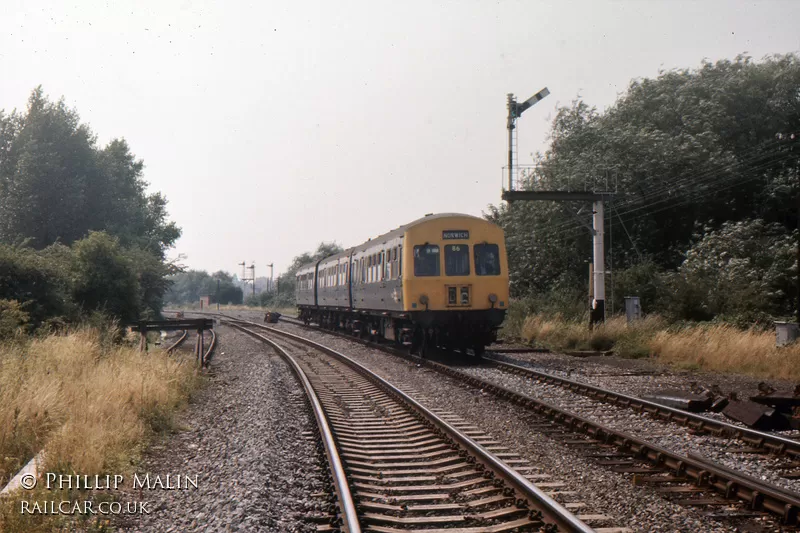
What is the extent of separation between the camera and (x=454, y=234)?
58.6 ft

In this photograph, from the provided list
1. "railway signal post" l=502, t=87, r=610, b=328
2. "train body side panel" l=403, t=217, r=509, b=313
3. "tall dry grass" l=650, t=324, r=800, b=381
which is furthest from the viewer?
"railway signal post" l=502, t=87, r=610, b=328

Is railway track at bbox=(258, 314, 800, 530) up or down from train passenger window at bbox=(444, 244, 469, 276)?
down

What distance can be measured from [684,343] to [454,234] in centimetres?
588

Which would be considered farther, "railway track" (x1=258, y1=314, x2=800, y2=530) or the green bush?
the green bush

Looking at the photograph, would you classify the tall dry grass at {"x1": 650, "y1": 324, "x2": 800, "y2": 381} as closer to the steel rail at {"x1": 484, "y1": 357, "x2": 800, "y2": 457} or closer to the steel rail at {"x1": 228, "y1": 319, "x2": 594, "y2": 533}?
the steel rail at {"x1": 484, "y1": 357, "x2": 800, "y2": 457}

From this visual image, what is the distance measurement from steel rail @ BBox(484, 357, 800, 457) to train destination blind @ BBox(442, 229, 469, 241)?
218 inches

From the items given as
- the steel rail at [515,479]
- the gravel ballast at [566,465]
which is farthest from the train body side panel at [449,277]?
the steel rail at [515,479]

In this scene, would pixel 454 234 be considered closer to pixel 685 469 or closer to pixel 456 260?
pixel 456 260

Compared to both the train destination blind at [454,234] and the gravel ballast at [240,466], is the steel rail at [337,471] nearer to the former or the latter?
the gravel ballast at [240,466]

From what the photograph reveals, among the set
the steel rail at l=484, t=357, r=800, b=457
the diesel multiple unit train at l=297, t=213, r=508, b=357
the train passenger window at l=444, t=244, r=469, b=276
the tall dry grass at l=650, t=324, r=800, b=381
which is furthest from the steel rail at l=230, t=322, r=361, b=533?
the tall dry grass at l=650, t=324, r=800, b=381

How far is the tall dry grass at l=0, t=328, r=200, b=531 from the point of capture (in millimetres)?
6988

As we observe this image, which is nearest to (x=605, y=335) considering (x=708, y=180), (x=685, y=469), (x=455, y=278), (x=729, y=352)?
(x=729, y=352)

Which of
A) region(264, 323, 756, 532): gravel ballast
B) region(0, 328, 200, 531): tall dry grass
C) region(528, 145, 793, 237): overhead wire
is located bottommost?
region(264, 323, 756, 532): gravel ballast

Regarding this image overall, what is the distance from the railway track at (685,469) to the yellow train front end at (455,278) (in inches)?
303
